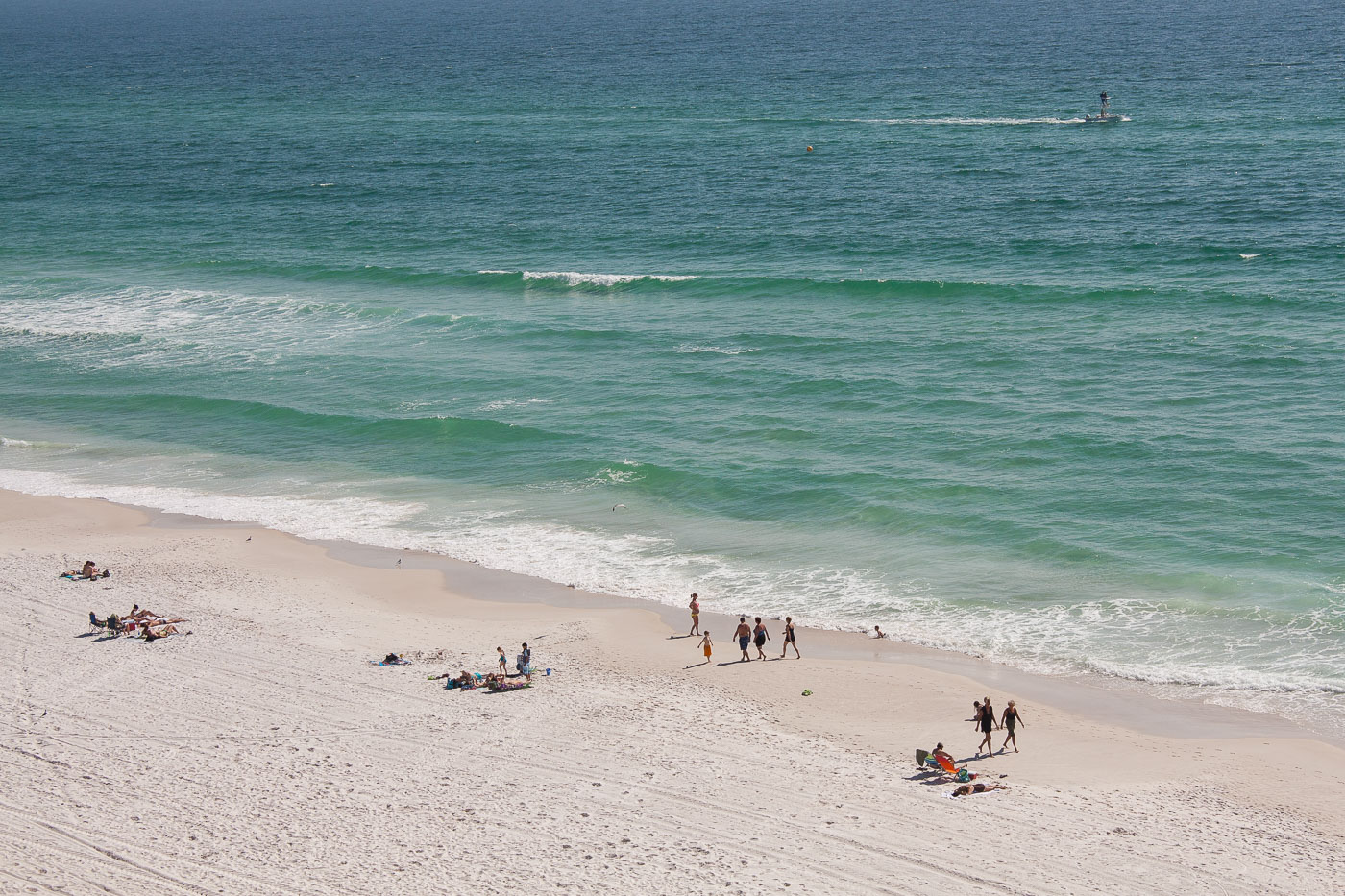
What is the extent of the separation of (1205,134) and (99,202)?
2940 inches

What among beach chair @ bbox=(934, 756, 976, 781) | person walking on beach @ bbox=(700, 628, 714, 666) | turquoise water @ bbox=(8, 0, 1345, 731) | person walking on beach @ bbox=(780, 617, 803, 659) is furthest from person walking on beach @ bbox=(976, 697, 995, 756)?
person walking on beach @ bbox=(700, 628, 714, 666)

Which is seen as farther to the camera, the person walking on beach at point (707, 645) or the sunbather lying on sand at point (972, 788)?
the person walking on beach at point (707, 645)

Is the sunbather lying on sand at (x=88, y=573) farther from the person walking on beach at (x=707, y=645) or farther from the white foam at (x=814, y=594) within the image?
the person walking on beach at (x=707, y=645)

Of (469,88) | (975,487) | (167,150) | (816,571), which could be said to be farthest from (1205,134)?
(167,150)

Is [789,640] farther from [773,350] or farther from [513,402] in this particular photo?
[773,350]

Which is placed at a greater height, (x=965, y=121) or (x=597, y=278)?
(x=965, y=121)

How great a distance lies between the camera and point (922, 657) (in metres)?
28.9

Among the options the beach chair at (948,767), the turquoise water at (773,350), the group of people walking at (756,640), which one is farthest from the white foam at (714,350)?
the beach chair at (948,767)

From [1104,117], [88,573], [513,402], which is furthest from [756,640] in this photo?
[1104,117]

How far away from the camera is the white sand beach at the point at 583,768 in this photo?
63.6 ft

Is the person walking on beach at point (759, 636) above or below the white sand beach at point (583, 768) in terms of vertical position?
above

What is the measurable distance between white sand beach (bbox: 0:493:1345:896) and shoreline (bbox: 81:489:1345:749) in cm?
11

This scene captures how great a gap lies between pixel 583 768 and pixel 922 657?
9.96 meters

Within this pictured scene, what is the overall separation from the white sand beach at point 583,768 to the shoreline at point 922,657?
11 centimetres
